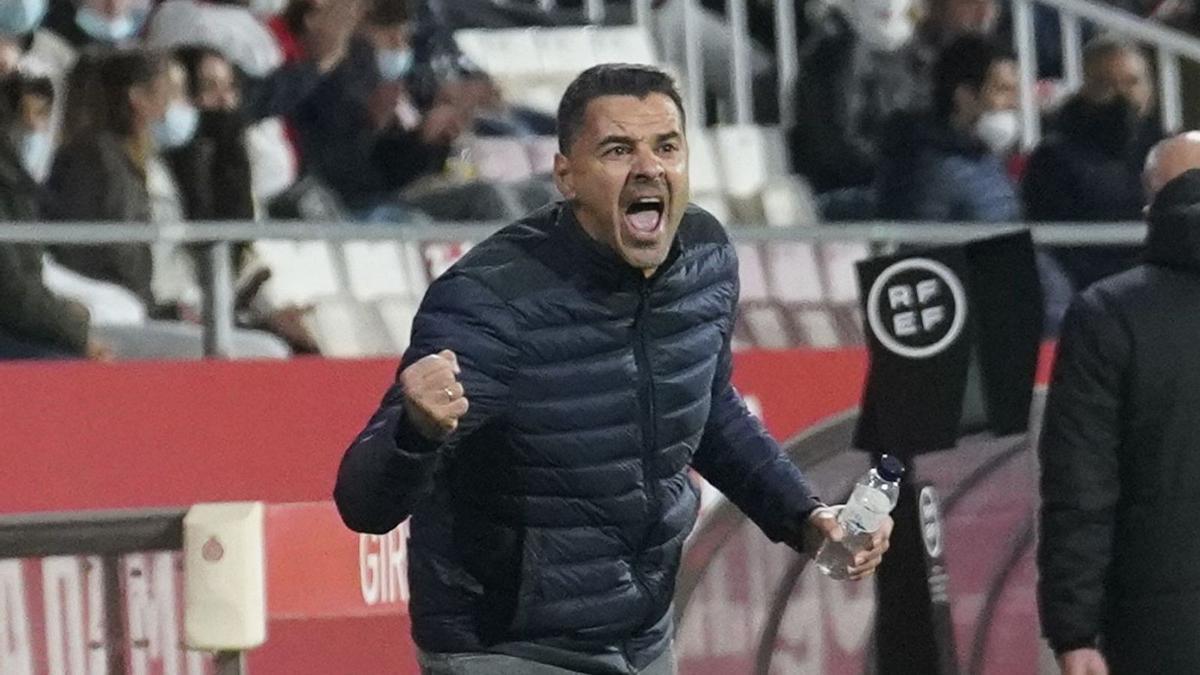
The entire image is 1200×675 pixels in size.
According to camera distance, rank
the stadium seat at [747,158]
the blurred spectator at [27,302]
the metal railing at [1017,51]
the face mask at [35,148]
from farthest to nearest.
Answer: the metal railing at [1017,51] → the stadium seat at [747,158] → the face mask at [35,148] → the blurred spectator at [27,302]

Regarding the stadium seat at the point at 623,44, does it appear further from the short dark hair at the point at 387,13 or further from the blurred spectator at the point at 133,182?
the blurred spectator at the point at 133,182

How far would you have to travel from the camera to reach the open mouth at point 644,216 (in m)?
4.25

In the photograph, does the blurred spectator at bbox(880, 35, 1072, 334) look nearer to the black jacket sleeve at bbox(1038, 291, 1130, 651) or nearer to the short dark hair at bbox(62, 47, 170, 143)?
the short dark hair at bbox(62, 47, 170, 143)

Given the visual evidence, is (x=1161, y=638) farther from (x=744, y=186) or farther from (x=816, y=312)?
(x=744, y=186)

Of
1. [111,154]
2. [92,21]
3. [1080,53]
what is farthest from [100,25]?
[1080,53]

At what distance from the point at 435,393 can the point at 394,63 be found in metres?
5.91

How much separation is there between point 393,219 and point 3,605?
12.6 ft

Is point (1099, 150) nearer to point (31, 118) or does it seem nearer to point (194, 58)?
point (194, 58)

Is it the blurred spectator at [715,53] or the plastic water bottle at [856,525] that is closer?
the plastic water bottle at [856,525]

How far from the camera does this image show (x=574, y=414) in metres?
4.29

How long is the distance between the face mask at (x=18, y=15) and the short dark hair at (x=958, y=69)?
3.65 metres

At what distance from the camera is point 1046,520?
18.2 ft

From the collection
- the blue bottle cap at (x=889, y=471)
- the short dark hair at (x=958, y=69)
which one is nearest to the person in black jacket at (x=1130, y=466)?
the blue bottle cap at (x=889, y=471)

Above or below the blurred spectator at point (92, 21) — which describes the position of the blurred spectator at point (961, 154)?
below
